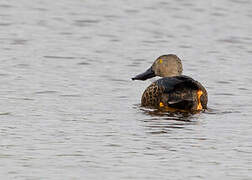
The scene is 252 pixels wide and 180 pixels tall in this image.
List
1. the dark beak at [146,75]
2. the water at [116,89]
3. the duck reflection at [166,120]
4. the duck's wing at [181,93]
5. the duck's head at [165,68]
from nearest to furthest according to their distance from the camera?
the water at [116,89], the duck reflection at [166,120], the duck's wing at [181,93], the duck's head at [165,68], the dark beak at [146,75]

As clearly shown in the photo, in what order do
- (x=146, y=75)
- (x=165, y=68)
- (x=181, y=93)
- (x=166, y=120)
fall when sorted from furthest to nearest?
(x=146, y=75), (x=165, y=68), (x=181, y=93), (x=166, y=120)

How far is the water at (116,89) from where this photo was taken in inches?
385

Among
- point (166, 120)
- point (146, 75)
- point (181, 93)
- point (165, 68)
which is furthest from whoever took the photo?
point (146, 75)

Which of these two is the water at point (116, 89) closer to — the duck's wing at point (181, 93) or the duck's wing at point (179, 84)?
the duck's wing at point (181, 93)

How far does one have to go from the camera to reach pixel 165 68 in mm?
15086

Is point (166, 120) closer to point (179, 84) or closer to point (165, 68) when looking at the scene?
point (179, 84)

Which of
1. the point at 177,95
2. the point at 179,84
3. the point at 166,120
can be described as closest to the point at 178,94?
the point at 177,95

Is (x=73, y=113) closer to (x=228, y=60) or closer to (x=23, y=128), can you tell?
(x=23, y=128)

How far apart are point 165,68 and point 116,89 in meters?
0.85

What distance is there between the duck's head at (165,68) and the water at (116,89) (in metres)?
0.27

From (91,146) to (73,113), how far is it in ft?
7.14

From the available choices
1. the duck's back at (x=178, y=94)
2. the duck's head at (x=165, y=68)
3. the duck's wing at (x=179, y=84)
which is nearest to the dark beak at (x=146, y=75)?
the duck's head at (x=165, y=68)

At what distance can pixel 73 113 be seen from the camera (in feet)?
41.2

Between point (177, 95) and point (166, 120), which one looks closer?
point (166, 120)
